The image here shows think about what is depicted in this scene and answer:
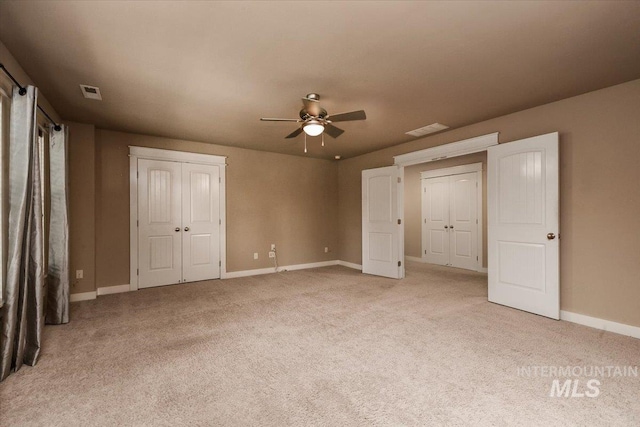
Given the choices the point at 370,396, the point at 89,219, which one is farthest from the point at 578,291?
the point at 89,219

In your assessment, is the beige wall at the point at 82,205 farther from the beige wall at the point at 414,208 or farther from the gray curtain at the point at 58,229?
the beige wall at the point at 414,208

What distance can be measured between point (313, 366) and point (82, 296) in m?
3.92

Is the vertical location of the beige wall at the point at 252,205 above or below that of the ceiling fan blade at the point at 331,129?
below

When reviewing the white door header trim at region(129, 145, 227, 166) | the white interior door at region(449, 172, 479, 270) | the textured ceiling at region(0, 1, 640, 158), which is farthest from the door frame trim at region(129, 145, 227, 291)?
the white interior door at region(449, 172, 479, 270)

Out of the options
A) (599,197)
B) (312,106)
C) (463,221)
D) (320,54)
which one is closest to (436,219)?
(463,221)

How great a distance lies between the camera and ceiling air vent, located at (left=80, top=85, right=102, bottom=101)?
10.1 feet

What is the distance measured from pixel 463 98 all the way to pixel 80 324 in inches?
200

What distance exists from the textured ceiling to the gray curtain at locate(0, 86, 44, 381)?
0.66 m

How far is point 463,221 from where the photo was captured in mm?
6621

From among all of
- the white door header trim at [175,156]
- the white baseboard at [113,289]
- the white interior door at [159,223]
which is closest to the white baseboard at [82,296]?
the white baseboard at [113,289]

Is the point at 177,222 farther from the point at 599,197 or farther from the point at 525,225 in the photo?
the point at 599,197

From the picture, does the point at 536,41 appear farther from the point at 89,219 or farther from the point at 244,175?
the point at 89,219

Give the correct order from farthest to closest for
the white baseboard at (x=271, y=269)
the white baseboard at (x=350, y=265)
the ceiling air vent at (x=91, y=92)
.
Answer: the white baseboard at (x=350, y=265) < the white baseboard at (x=271, y=269) < the ceiling air vent at (x=91, y=92)

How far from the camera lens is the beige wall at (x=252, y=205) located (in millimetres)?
4648
